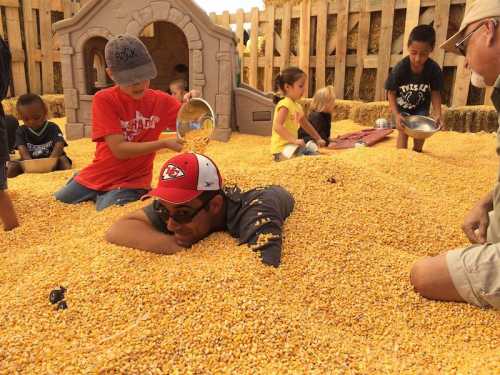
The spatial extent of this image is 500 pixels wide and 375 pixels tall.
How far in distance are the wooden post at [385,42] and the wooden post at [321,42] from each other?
43.5 inches

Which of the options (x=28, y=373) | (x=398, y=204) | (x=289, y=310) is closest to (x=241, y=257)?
(x=289, y=310)

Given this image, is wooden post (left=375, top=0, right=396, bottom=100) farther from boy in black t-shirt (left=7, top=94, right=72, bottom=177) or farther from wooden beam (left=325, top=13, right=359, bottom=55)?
boy in black t-shirt (left=7, top=94, right=72, bottom=177)

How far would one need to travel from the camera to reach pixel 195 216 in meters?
1.98

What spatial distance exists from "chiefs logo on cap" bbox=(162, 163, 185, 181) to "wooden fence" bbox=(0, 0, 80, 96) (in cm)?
808

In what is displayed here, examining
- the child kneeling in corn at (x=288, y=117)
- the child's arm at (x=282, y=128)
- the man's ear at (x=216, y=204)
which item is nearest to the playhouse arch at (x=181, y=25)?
the child kneeling in corn at (x=288, y=117)

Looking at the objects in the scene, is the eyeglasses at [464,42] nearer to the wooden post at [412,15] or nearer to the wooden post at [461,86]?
the wooden post at [461,86]

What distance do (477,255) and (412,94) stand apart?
3.51 meters

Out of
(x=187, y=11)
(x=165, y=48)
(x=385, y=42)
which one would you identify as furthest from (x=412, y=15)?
(x=165, y=48)

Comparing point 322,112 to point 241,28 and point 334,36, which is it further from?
point 241,28

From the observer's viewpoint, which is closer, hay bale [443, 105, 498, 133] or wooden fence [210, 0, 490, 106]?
A: hay bale [443, 105, 498, 133]

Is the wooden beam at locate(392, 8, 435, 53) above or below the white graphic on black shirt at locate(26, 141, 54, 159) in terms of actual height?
above

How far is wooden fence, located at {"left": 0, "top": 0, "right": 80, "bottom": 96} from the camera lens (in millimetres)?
8344

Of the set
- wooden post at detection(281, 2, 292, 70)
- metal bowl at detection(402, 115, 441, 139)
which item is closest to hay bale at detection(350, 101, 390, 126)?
wooden post at detection(281, 2, 292, 70)

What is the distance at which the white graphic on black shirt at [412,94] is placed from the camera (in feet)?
15.8
